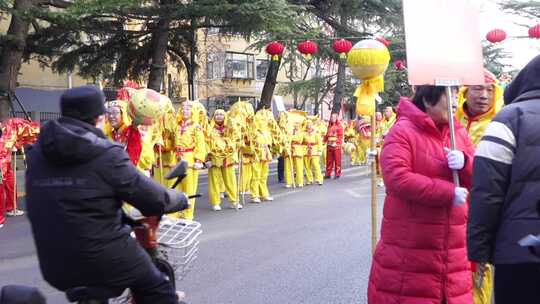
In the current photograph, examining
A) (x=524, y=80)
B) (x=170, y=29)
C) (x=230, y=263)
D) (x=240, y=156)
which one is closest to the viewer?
(x=524, y=80)

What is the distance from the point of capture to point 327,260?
766cm

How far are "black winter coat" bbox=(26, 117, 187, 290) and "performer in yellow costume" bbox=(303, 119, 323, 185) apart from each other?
47.7 feet

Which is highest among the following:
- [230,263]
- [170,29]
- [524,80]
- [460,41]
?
[170,29]

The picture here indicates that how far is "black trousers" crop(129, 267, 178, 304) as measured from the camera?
325 centimetres

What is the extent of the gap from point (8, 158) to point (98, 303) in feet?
30.9

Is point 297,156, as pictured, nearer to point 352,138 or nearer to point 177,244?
point 352,138

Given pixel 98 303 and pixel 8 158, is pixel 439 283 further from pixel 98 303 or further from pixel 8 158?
pixel 8 158

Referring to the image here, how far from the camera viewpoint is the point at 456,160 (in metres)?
3.43

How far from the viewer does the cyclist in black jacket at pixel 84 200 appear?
3.06 m

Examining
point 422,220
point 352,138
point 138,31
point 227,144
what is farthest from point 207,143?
point 352,138

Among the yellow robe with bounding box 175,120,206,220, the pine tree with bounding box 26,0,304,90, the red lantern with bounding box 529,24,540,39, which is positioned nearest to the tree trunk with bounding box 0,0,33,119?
the pine tree with bounding box 26,0,304,90

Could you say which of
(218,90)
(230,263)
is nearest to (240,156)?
(230,263)

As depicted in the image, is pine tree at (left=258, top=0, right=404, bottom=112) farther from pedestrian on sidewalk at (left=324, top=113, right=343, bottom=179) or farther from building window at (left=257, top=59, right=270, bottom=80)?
building window at (left=257, top=59, right=270, bottom=80)

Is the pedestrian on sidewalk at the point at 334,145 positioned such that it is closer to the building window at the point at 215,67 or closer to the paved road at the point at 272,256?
the paved road at the point at 272,256
